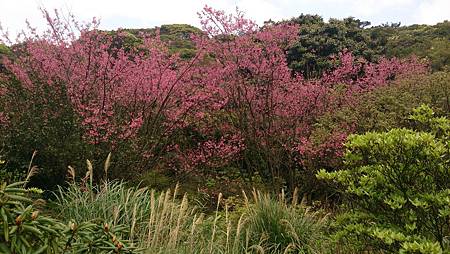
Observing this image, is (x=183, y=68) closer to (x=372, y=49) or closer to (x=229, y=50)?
(x=229, y=50)

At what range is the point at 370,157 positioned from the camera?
4.41 m

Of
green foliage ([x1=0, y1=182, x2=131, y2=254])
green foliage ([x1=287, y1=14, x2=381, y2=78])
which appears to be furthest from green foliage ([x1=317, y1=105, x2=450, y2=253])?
green foliage ([x1=287, y1=14, x2=381, y2=78])

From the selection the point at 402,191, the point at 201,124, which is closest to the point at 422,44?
the point at 201,124

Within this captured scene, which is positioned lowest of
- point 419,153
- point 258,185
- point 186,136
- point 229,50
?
point 258,185

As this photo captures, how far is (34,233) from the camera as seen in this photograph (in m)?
2.38

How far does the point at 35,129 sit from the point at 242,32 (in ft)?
16.3

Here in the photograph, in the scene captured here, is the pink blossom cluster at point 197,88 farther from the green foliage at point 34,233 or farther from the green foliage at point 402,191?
the green foliage at point 34,233

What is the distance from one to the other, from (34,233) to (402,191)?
10.1ft

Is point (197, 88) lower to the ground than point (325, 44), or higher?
lower

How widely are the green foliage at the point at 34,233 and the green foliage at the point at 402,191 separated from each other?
2210mm

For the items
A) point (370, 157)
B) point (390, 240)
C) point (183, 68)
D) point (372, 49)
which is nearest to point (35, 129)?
point (183, 68)

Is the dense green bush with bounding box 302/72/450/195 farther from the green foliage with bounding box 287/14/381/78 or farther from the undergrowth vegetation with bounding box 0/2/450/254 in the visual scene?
the green foliage with bounding box 287/14/381/78

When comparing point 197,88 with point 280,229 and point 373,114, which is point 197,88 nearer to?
point 373,114

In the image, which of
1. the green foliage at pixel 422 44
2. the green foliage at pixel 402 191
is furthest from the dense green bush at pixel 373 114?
the green foliage at pixel 422 44
